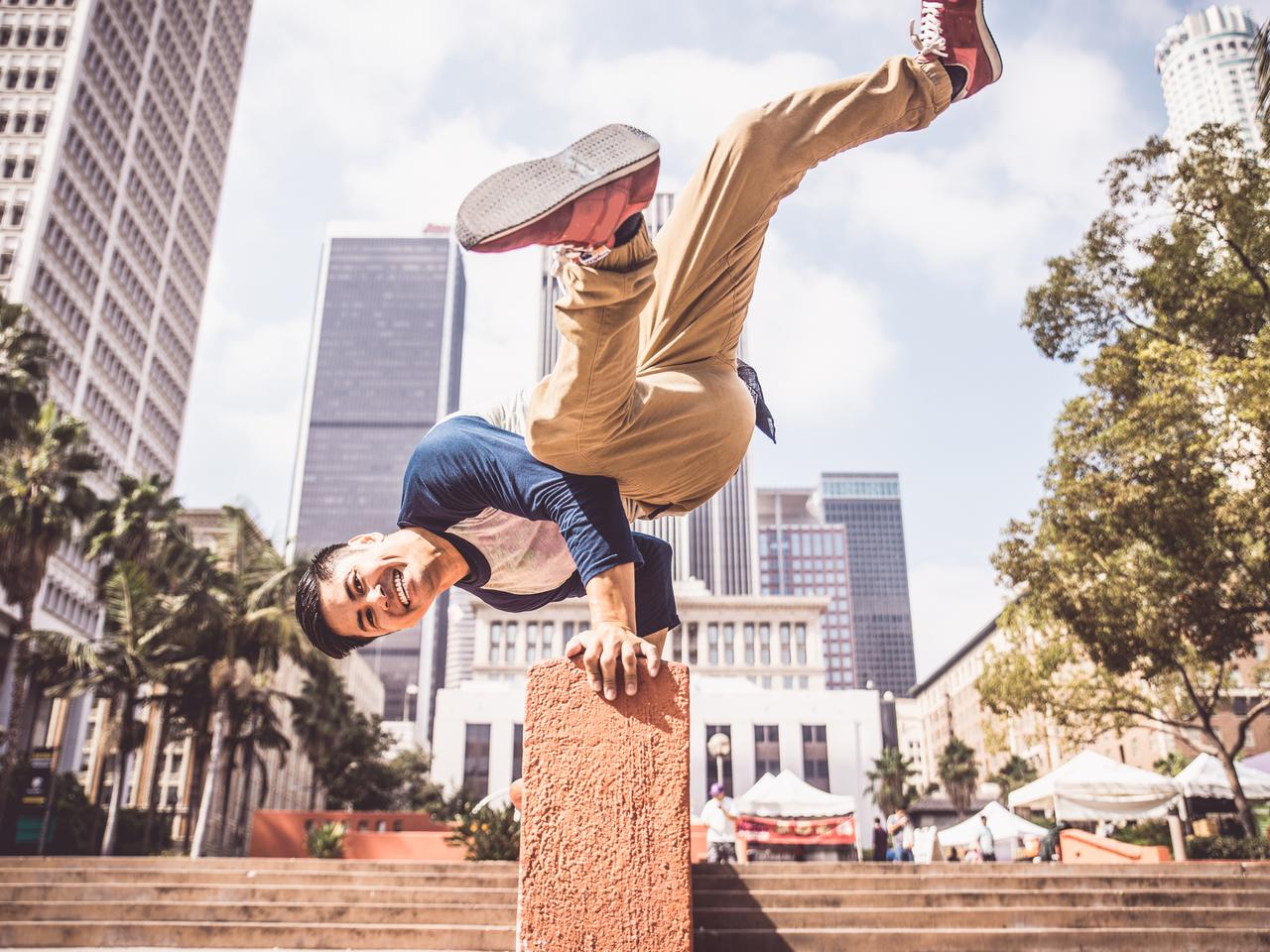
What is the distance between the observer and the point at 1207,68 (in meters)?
152

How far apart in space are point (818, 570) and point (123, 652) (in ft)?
547

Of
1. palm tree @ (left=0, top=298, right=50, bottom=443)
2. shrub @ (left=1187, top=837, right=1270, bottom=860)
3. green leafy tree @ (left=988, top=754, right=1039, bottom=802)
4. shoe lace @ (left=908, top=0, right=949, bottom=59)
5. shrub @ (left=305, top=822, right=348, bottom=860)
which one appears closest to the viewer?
shoe lace @ (left=908, top=0, right=949, bottom=59)

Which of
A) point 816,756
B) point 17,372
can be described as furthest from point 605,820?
point 816,756

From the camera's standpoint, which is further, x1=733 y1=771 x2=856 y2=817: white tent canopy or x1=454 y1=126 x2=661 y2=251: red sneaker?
x1=733 y1=771 x2=856 y2=817: white tent canopy

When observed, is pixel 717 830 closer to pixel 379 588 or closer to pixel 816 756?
pixel 379 588

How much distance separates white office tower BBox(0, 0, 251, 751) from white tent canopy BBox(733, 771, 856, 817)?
36.3 metres

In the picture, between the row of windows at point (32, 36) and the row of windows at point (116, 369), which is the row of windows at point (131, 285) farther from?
the row of windows at point (32, 36)

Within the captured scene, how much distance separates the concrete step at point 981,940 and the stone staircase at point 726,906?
0.02m

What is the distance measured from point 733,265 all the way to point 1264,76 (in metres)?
10.4

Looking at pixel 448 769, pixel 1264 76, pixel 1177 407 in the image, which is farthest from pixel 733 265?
pixel 448 769

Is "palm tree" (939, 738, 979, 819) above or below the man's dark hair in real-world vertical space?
above

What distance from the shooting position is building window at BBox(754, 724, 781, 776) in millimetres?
70000

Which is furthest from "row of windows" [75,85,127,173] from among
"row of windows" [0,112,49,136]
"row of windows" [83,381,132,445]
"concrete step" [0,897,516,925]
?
"concrete step" [0,897,516,925]

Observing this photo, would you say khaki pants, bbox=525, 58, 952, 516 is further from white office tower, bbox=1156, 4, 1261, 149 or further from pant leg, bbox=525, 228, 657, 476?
white office tower, bbox=1156, 4, 1261, 149
